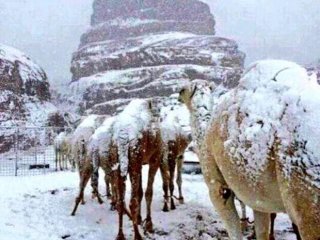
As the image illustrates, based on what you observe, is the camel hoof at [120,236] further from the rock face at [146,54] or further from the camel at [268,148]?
the rock face at [146,54]

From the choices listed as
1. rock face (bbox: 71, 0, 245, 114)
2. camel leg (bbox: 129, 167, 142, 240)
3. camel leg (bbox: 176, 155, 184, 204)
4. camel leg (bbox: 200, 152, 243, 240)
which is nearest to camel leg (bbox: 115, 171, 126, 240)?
camel leg (bbox: 129, 167, 142, 240)

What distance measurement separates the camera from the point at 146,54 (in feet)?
249

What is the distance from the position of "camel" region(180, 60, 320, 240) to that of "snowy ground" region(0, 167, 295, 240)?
149 inches

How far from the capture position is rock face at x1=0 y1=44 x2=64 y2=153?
30609 millimetres

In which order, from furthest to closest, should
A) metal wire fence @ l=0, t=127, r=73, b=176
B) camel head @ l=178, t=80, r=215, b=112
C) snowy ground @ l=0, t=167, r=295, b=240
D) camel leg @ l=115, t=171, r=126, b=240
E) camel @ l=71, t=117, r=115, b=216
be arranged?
metal wire fence @ l=0, t=127, r=73, b=176 < camel @ l=71, t=117, r=115, b=216 < snowy ground @ l=0, t=167, r=295, b=240 < camel leg @ l=115, t=171, r=126, b=240 < camel head @ l=178, t=80, r=215, b=112

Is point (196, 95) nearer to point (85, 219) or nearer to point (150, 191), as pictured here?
point (150, 191)

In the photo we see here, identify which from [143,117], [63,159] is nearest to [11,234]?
[143,117]

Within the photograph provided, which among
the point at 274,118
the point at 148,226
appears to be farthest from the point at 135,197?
the point at 274,118

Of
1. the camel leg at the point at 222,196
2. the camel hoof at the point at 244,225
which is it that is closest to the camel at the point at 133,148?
the camel hoof at the point at 244,225

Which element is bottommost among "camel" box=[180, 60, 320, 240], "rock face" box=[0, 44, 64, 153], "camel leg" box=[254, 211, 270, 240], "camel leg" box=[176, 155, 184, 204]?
"camel leg" box=[176, 155, 184, 204]

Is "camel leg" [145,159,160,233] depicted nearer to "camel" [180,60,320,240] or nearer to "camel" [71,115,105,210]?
"camel" [71,115,105,210]

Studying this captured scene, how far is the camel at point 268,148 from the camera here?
2395 mm

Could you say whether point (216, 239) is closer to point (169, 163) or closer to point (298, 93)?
point (169, 163)

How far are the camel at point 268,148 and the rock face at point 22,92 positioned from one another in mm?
25112
